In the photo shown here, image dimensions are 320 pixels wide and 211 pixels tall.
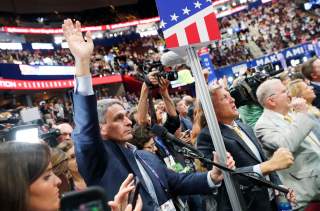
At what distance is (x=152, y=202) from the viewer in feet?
7.52

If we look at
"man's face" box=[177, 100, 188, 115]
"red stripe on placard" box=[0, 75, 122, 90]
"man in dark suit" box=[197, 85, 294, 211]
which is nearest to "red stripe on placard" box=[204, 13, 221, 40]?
"man in dark suit" box=[197, 85, 294, 211]

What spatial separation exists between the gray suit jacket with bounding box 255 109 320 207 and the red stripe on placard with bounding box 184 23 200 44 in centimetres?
112

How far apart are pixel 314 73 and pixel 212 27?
2922 millimetres

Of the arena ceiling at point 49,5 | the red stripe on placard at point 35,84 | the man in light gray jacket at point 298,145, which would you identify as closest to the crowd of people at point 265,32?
the red stripe on placard at point 35,84

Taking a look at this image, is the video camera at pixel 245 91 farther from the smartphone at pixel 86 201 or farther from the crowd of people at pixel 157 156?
the smartphone at pixel 86 201

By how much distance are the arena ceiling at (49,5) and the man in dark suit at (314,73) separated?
90.5 ft

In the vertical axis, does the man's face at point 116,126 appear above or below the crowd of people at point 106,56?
below

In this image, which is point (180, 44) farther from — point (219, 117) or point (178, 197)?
point (178, 197)

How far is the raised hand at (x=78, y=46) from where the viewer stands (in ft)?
6.45

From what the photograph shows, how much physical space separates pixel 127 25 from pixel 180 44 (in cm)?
3370

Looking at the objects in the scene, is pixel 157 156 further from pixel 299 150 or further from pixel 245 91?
pixel 245 91

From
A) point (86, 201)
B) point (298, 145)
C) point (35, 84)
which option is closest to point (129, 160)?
point (298, 145)

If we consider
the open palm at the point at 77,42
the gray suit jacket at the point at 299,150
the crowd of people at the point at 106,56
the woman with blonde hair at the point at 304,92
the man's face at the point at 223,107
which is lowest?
the gray suit jacket at the point at 299,150

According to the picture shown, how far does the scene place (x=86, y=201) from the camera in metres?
0.89
